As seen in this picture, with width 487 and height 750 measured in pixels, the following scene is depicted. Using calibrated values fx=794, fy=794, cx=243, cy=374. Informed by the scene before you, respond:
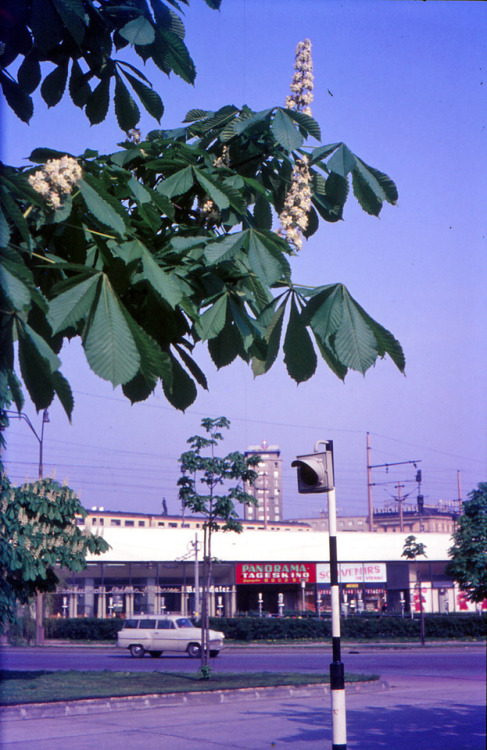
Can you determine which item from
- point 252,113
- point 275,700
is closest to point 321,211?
point 252,113

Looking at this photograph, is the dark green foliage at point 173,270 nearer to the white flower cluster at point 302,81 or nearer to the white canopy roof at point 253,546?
the white flower cluster at point 302,81

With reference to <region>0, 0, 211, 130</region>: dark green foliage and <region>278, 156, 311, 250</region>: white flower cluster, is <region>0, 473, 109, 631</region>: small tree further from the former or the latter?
<region>278, 156, 311, 250</region>: white flower cluster

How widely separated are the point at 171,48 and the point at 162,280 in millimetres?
1346

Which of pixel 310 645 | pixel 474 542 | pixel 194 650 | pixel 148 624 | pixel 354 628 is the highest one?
pixel 474 542

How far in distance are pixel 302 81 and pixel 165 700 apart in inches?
565

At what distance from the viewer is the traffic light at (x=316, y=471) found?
23.7 feet

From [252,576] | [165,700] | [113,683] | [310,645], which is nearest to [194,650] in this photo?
[310,645]

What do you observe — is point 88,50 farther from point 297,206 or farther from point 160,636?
point 160,636

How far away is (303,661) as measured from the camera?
26.5 m

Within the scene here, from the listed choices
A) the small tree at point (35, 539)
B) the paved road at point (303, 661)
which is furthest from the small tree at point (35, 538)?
the paved road at point (303, 661)

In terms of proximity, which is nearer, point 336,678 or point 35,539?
point 336,678

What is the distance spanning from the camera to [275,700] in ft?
52.4

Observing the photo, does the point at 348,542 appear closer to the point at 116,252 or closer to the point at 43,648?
the point at 43,648

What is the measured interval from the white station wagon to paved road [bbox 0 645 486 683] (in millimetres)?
646
